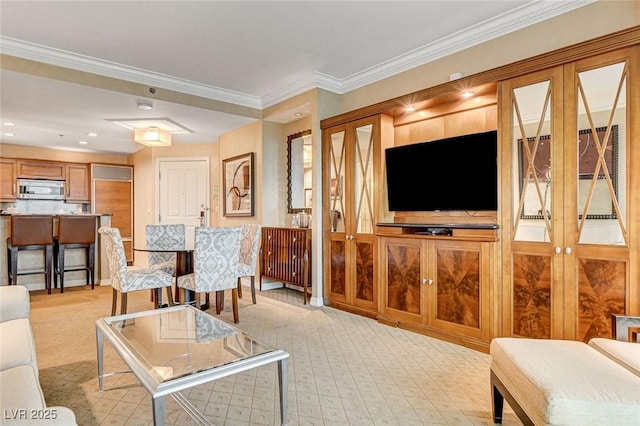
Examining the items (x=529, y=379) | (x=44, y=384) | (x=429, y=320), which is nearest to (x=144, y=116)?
(x=44, y=384)

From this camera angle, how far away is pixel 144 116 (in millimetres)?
5113

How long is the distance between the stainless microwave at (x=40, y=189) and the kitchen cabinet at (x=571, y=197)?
8.19 meters

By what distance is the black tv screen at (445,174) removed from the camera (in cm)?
304

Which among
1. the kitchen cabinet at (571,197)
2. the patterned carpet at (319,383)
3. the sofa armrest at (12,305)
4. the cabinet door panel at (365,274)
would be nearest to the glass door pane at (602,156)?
the kitchen cabinet at (571,197)

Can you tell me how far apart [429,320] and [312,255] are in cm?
165

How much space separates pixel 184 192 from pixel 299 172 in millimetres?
2879

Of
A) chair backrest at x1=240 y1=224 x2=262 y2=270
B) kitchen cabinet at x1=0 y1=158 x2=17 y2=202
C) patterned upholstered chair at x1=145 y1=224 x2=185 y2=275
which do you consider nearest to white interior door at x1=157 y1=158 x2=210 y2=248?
patterned upholstered chair at x1=145 y1=224 x2=185 y2=275

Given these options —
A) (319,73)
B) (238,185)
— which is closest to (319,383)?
(319,73)

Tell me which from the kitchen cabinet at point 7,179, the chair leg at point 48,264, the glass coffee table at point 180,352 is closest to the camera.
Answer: the glass coffee table at point 180,352

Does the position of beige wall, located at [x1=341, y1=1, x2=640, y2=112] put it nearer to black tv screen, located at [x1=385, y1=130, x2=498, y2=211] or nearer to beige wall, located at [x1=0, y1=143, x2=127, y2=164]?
black tv screen, located at [x1=385, y1=130, x2=498, y2=211]

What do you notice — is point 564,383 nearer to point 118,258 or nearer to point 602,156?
point 602,156

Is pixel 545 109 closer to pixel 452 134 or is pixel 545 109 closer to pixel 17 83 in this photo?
Result: pixel 452 134

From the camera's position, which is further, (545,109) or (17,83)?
(17,83)

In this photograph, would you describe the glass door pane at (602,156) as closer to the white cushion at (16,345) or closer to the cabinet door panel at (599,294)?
the cabinet door panel at (599,294)
